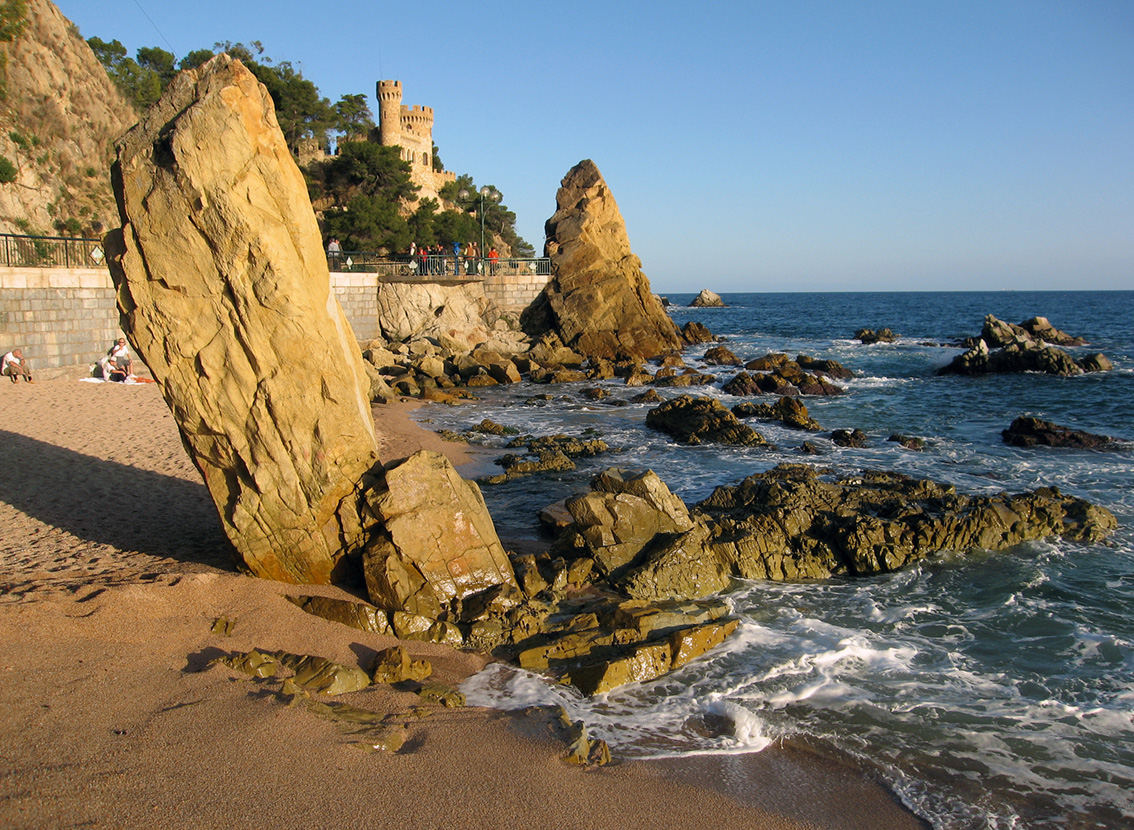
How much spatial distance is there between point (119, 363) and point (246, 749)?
671 inches

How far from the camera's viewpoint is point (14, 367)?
651 inches

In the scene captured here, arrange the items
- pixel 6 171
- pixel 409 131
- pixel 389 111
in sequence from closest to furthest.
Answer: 1. pixel 6 171
2. pixel 389 111
3. pixel 409 131

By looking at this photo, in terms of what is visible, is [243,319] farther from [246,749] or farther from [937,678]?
[937,678]

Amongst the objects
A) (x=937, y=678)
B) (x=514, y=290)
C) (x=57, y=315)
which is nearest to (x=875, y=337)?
(x=514, y=290)

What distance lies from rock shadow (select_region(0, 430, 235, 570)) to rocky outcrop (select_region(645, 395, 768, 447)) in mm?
10163

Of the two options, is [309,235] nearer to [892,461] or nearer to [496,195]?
[892,461]

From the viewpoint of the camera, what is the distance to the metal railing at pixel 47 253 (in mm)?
18219

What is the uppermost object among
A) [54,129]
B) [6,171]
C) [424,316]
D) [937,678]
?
[54,129]

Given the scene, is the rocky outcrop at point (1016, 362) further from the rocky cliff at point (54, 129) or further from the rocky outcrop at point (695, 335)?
the rocky cliff at point (54, 129)

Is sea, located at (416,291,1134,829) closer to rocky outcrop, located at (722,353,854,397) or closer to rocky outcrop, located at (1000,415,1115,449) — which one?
rocky outcrop, located at (1000,415,1115,449)

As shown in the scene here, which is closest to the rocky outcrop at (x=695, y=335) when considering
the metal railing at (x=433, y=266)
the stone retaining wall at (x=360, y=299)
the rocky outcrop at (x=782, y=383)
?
the metal railing at (x=433, y=266)

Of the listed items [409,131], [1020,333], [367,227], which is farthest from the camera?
[409,131]

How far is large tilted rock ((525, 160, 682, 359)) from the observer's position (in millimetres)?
33906

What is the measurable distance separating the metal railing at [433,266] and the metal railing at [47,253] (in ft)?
32.9
